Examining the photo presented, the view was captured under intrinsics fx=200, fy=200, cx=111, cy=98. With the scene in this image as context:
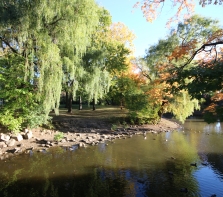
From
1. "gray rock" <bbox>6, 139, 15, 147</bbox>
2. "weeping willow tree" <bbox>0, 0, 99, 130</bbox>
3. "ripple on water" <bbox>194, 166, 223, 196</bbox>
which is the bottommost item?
"ripple on water" <bbox>194, 166, 223, 196</bbox>

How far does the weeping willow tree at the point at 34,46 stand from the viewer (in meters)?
10.0

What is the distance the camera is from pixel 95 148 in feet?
36.9

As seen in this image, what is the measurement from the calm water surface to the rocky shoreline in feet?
2.82

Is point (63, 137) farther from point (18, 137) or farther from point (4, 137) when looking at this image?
point (4, 137)

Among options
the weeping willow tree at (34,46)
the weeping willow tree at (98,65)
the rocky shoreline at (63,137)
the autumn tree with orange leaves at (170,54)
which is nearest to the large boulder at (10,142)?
the rocky shoreline at (63,137)

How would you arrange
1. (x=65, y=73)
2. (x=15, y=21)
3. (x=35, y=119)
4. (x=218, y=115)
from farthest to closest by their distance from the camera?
(x=65, y=73) < (x=35, y=119) < (x=15, y=21) < (x=218, y=115)

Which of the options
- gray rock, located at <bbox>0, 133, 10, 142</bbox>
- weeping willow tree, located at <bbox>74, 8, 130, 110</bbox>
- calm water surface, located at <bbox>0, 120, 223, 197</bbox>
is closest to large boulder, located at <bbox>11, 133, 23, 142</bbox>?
gray rock, located at <bbox>0, 133, 10, 142</bbox>

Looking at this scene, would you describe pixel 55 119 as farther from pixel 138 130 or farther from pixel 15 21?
pixel 15 21

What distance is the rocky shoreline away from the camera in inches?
413

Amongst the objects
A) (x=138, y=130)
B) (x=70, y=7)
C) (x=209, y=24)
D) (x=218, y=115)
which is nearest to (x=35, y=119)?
(x=70, y=7)

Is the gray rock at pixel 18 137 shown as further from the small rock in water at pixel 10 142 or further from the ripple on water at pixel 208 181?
the ripple on water at pixel 208 181

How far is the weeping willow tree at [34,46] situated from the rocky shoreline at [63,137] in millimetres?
820

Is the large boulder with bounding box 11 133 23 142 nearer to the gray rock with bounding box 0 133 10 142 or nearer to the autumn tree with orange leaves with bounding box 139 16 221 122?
the gray rock with bounding box 0 133 10 142

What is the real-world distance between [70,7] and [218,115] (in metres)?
9.55
